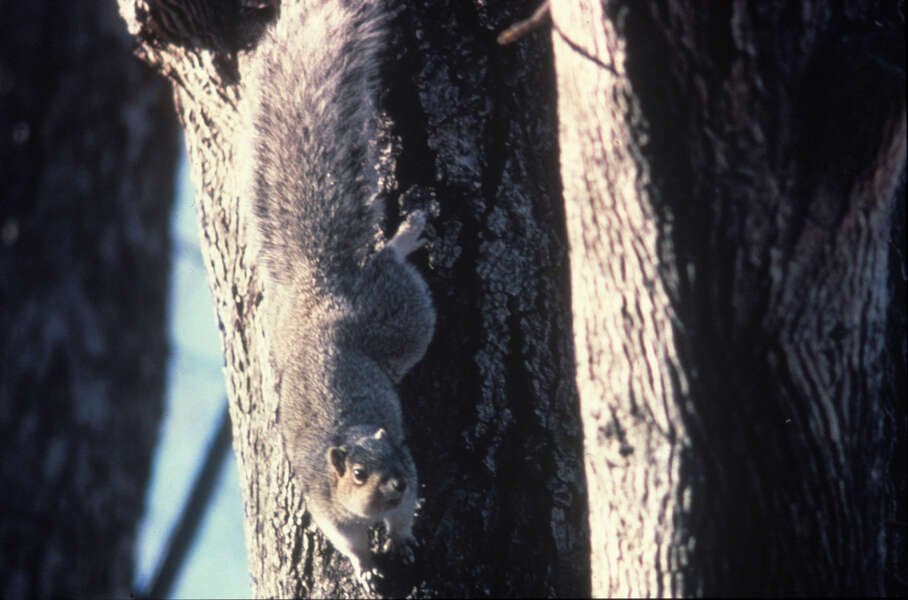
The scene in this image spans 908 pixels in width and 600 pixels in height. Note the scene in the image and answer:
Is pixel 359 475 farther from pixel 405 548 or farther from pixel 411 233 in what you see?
pixel 411 233

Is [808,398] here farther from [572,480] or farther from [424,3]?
[424,3]

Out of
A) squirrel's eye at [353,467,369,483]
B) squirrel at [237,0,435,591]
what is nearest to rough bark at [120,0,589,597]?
squirrel at [237,0,435,591]

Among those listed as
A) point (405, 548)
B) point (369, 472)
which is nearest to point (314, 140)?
point (369, 472)

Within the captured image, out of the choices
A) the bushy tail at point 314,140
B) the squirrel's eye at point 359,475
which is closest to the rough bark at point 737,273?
the bushy tail at point 314,140

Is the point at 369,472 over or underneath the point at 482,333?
underneath

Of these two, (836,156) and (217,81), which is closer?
(836,156)

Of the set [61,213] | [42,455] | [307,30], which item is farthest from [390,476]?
[307,30]

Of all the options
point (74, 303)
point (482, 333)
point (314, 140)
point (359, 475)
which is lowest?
point (359, 475)
